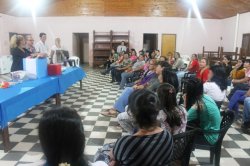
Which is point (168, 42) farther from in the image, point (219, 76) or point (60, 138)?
point (60, 138)

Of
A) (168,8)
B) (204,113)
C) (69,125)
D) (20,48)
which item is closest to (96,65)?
(168,8)

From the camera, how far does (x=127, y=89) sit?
3.73 meters

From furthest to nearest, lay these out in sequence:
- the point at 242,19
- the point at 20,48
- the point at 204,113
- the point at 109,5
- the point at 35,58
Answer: the point at 109,5, the point at 242,19, the point at 20,48, the point at 35,58, the point at 204,113

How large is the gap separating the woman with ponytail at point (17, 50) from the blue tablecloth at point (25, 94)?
0.71m

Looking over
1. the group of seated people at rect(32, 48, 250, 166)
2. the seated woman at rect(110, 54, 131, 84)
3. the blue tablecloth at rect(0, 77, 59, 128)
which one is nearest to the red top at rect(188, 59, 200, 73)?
the seated woman at rect(110, 54, 131, 84)

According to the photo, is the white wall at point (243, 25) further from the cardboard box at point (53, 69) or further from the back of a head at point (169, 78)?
the cardboard box at point (53, 69)

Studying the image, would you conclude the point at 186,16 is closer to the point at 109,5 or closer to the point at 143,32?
the point at 143,32

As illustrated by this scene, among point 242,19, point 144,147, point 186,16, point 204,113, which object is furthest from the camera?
point 186,16

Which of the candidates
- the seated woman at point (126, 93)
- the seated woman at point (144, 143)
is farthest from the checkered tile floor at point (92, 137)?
the seated woman at point (144, 143)

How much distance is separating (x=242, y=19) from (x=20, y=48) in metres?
8.32

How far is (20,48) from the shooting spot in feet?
14.1

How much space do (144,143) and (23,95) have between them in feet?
7.18

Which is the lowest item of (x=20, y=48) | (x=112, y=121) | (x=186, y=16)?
(x=112, y=121)

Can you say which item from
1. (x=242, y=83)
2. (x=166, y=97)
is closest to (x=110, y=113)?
(x=166, y=97)
